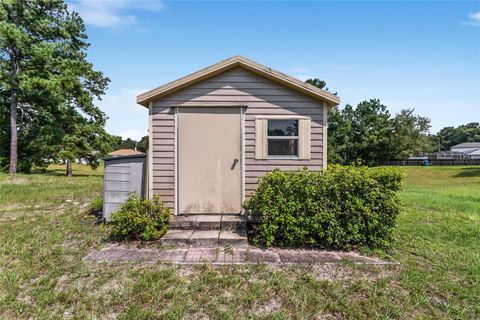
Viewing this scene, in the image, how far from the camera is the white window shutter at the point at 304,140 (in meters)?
4.98

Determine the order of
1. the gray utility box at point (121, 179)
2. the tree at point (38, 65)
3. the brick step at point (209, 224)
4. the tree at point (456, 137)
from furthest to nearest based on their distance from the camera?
the tree at point (456, 137), the tree at point (38, 65), the gray utility box at point (121, 179), the brick step at point (209, 224)

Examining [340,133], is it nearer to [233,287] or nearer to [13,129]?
[13,129]

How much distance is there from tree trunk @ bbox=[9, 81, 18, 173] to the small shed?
16.1 meters

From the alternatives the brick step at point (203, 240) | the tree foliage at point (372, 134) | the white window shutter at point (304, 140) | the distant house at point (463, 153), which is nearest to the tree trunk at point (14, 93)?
the brick step at point (203, 240)

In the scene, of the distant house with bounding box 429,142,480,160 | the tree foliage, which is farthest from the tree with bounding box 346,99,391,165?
the distant house with bounding box 429,142,480,160

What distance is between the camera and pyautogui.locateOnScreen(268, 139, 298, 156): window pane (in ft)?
16.6

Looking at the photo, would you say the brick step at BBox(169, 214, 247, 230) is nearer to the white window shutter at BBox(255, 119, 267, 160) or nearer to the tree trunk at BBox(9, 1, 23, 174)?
the white window shutter at BBox(255, 119, 267, 160)

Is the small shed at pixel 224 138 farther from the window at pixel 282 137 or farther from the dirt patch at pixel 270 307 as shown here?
the dirt patch at pixel 270 307

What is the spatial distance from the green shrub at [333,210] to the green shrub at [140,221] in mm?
1634

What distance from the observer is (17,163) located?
16781 mm

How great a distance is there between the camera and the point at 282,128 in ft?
16.6

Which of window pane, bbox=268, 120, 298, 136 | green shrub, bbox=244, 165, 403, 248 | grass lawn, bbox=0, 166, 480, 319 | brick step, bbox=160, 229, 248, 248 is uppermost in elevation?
window pane, bbox=268, 120, 298, 136

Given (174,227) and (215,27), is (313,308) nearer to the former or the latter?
(174,227)

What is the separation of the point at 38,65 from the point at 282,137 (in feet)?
58.1
